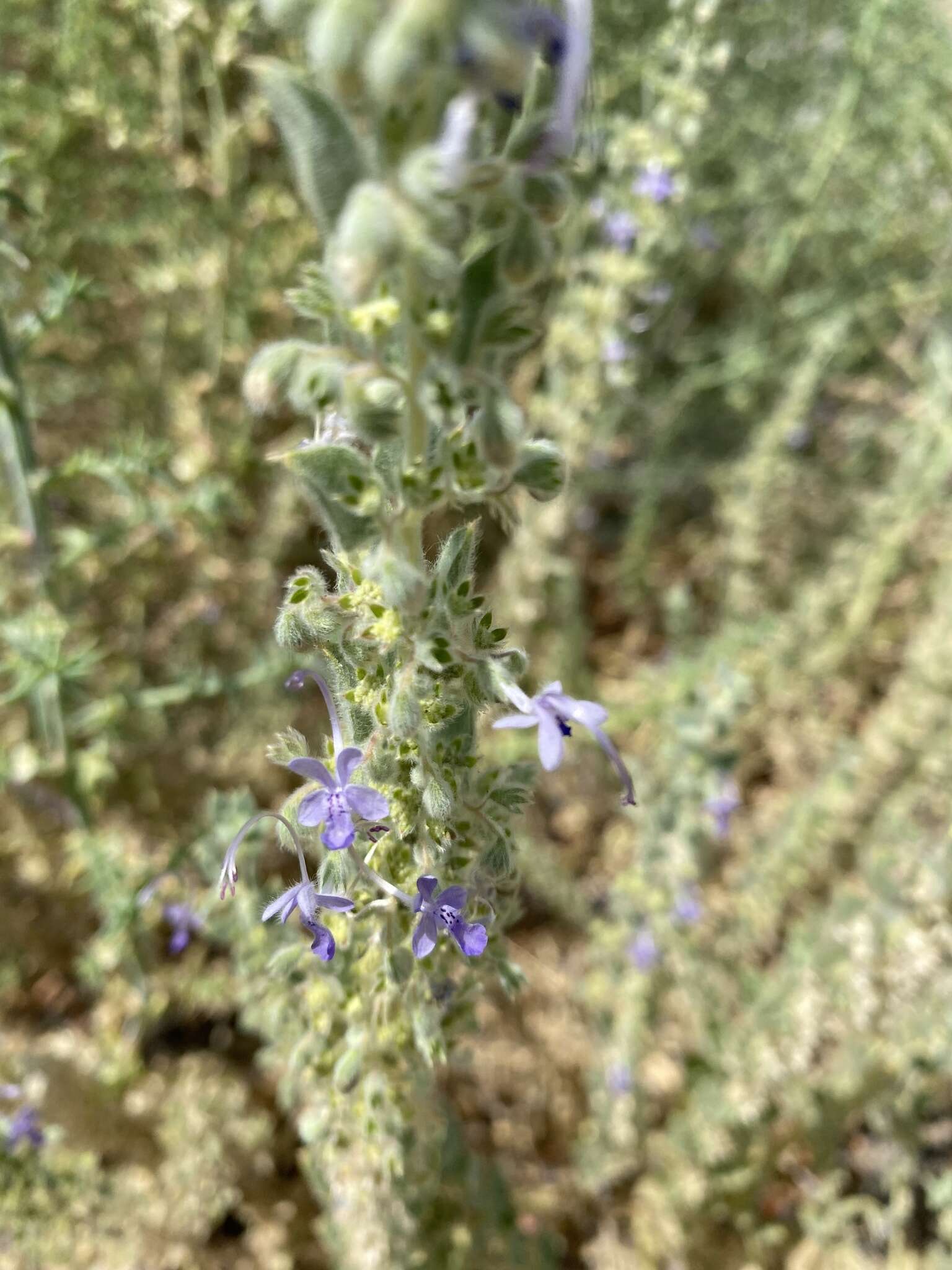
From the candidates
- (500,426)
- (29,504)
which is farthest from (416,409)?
(29,504)

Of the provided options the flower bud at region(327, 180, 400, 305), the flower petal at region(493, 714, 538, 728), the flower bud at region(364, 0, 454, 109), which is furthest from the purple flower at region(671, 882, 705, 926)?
the flower bud at region(364, 0, 454, 109)

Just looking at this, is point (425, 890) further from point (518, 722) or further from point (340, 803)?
point (518, 722)

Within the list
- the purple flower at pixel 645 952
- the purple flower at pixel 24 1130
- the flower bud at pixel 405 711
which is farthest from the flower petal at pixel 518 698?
the purple flower at pixel 645 952

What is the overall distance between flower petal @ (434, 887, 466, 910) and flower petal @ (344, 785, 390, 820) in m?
0.15

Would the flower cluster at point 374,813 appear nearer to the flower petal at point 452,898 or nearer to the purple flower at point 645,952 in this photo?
the flower petal at point 452,898

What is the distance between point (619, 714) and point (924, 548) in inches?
83.7

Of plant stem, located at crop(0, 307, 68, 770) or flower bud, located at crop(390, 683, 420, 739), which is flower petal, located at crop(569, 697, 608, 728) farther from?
plant stem, located at crop(0, 307, 68, 770)

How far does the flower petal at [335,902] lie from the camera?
126 centimetres

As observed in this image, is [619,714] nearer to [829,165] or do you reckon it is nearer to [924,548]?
[924,548]

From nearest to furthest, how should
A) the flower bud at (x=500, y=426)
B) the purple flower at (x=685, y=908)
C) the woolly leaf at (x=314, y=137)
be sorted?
the woolly leaf at (x=314, y=137)
the flower bud at (x=500, y=426)
the purple flower at (x=685, y=908)

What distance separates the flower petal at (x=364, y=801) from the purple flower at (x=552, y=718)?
0.19 metres

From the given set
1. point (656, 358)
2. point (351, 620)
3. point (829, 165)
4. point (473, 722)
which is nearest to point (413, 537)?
point (351, 620)

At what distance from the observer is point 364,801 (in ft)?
4.07

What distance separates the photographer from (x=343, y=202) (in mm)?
1044
